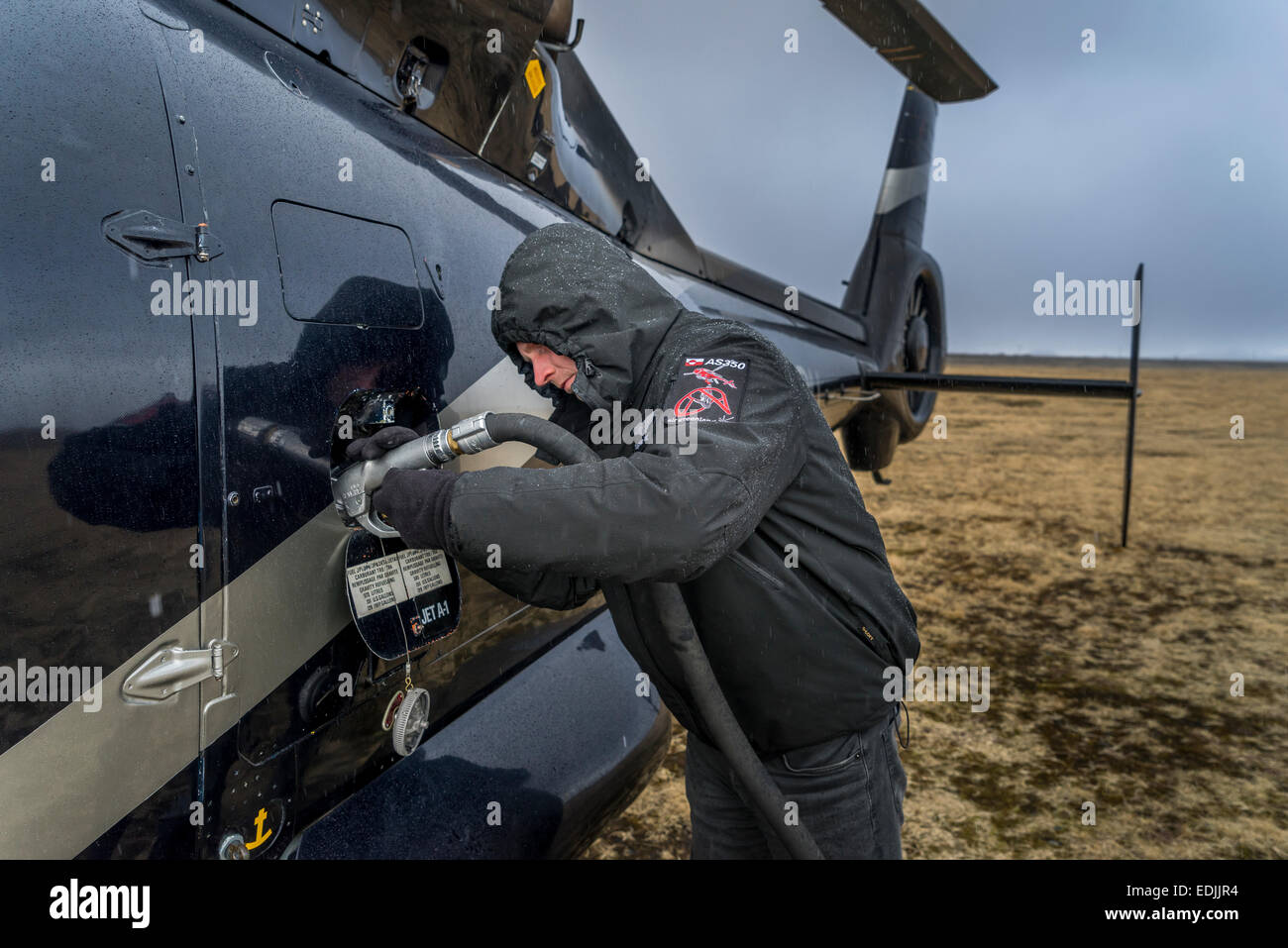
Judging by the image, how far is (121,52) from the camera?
4.25ft

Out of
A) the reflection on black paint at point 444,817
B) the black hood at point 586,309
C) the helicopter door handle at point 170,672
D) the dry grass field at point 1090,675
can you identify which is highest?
the black hood at point 586,309

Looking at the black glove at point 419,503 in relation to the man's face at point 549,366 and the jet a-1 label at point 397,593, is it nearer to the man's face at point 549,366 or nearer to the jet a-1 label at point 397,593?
the jet a-1 label at point 397,593

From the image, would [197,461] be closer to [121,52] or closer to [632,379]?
[121,52]

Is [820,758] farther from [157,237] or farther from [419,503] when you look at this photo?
[157,237]

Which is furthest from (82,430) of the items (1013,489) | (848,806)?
(1013,489)

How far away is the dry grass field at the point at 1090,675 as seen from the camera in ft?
11.4

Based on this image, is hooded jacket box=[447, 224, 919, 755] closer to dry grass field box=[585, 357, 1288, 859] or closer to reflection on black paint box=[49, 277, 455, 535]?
reflection on black paint box=[49, 277, 455, 535]

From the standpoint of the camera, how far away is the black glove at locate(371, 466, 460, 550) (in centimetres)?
144

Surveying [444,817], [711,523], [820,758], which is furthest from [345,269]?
[820,758]

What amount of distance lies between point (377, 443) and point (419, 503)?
0.71ft

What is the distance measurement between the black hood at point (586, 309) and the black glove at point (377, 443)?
31 cm

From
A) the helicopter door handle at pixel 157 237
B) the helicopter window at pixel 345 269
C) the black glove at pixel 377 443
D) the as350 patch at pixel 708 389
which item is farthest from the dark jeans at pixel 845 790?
the helicopter door handle at pixel 157 237
